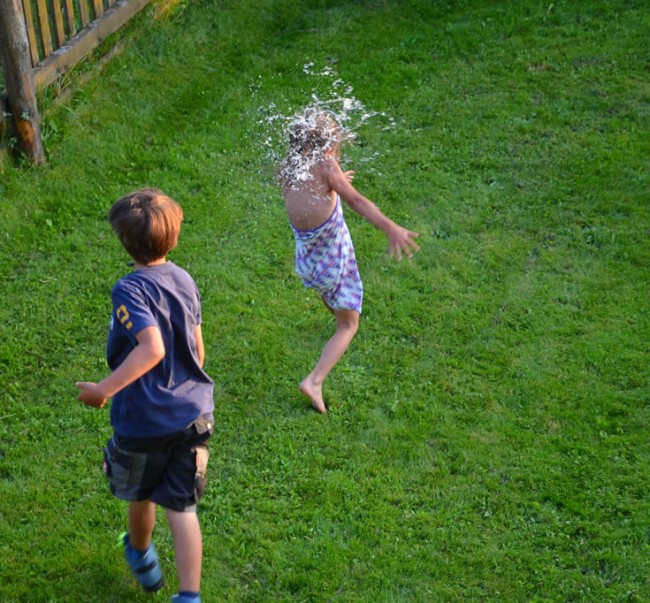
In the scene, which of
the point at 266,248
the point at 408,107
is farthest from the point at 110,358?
the point at 408,107

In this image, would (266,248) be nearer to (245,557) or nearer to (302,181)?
(302,181)

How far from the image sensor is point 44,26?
20.2 feet

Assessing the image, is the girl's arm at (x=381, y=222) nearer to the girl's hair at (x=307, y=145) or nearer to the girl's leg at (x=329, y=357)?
the girl's hair at (x=307, y=145)

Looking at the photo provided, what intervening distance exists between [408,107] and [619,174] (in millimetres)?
1757

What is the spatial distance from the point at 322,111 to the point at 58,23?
2.05 meters

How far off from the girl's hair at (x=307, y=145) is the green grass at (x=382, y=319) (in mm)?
1051

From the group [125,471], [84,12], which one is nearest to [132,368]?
[125,471]

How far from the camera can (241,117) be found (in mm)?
6773

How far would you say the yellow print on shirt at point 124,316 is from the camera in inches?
110

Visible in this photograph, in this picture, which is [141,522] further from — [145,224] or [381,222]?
[381,222]

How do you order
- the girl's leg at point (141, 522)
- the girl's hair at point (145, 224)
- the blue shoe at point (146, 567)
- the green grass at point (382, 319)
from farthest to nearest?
the green grass at point (382, 319), the blue shoe at point (146, 567), the girl's leg at point (141, 522), the girl's hair at point (145, 224)

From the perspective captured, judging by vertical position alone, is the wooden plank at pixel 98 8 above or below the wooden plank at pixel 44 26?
below

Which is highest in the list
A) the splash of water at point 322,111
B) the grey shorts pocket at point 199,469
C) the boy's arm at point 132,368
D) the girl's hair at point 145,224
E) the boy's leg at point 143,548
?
the girl's hair at point 145,224

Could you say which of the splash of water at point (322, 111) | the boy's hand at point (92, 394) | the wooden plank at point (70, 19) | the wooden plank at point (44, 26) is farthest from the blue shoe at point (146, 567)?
the wooden plank at point (70, 19)
